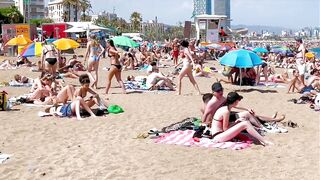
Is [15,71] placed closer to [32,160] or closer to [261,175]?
[32,160]

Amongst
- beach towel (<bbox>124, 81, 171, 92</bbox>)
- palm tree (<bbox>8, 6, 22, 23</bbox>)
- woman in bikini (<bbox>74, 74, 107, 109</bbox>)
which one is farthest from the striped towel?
palm tree (<bbox>8, 6, 22, 23</bbox>)

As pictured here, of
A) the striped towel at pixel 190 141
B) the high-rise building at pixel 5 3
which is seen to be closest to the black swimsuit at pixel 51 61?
the striped towel at pixel 190 141

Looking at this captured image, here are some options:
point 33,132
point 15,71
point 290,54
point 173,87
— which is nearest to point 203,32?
point 290,54

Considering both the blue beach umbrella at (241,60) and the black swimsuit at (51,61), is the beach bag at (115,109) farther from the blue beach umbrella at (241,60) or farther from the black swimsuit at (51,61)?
the blue beach umbrella at (241,60)

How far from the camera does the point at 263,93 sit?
11883mm

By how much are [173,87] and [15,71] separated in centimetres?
788

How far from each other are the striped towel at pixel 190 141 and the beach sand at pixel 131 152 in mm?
147

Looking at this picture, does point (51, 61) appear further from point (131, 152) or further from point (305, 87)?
point (305, 87)

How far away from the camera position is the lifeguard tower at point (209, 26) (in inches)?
1406

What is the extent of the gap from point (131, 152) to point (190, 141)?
87 cm

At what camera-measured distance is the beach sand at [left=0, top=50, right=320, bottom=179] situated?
4836mm

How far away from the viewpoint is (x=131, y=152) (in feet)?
18.7

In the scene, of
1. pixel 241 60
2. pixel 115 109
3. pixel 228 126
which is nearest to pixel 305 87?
pixel 241 60

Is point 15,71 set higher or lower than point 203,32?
lower
